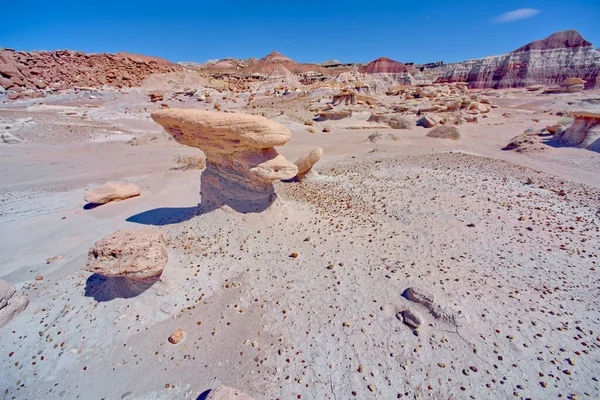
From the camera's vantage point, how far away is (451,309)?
11.7ft

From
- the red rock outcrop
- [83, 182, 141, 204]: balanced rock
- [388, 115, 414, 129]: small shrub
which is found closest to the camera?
[83, 182, 141, 204]: balanced rock

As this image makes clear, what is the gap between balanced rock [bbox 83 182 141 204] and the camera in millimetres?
7668

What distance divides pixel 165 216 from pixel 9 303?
121 inches

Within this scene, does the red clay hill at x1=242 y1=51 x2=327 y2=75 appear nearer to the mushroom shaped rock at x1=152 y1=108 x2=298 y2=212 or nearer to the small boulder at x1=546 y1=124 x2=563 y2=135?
the small boulder at x1=546 y1=124 x2=563 y2=135

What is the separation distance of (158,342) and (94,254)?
4.77 feet

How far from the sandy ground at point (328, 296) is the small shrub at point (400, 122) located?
35.6 feet

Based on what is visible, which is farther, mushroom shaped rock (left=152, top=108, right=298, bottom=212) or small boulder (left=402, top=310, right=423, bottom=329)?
mushroom shaped rock (left=152, top=108, right=298, bottom=212)

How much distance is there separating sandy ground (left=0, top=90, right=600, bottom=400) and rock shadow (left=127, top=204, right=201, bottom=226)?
0.06 metres

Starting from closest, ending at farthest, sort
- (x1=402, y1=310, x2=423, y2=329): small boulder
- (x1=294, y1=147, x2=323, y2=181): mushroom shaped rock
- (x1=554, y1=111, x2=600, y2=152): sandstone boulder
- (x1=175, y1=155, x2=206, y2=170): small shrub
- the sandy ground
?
the sandy ground → (x1=402, y1=310, x2=423, y2=329): small boulder → (x1=294, y1=147, x2=323, y2=181): mushroom shaped rock → (x1=175, y1=155, x2=206, y2=170): small shrub → (x1=554, y1=111, x2=600, y2=152): sandstone boulder

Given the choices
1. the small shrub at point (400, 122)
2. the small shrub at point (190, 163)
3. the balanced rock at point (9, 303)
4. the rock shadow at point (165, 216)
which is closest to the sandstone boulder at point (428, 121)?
the small shrub at point (400, 122)

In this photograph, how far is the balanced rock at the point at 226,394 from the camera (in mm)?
2691

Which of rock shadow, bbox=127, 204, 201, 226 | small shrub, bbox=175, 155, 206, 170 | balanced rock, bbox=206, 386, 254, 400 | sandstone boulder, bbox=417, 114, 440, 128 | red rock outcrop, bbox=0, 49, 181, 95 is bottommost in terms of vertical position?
balanced rock, bbox=206, 386, 254, 400

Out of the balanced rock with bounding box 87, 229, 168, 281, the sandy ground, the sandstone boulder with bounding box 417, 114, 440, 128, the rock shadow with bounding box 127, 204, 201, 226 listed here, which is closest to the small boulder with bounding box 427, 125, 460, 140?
the sandstone boulder with bounding box 417, 114, 440, 128

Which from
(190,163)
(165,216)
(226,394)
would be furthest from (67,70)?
(226,394)
